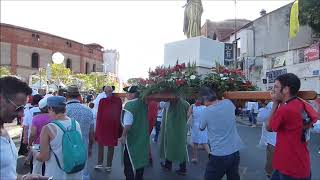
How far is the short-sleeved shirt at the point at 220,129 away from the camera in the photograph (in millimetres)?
5672

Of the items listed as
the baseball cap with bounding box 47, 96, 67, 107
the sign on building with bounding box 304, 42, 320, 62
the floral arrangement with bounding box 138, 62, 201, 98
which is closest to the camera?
the baseball cap with bounding box 47, 96, 67, 107

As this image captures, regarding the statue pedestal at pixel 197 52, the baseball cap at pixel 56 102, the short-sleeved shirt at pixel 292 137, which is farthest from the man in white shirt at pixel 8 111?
the statue pedestal at pixel 197 52

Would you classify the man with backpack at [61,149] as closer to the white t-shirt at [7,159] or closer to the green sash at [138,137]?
the white t-shirt at [7,159]

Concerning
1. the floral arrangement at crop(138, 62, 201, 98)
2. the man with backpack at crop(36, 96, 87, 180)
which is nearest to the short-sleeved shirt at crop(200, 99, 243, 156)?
the floral arrangement at crop(138, 62, 201, 98)

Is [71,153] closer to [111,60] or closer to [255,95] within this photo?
[255,95]

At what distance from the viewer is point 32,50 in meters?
66.1

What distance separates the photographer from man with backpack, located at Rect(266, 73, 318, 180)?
14.2ft

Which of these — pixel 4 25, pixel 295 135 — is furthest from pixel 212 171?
pixel 4 25

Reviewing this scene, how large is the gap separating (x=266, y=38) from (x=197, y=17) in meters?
26.2

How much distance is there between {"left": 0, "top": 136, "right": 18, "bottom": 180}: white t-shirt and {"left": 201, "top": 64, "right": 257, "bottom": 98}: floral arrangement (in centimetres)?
396

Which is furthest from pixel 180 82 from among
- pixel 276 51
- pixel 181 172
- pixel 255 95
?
pixel 276 51

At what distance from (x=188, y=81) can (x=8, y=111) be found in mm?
4502

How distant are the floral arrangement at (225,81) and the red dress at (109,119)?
2.81 meters

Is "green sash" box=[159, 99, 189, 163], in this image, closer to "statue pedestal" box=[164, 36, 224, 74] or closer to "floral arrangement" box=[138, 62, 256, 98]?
"statue pedestal" box=[164, 36, 224, 74]
